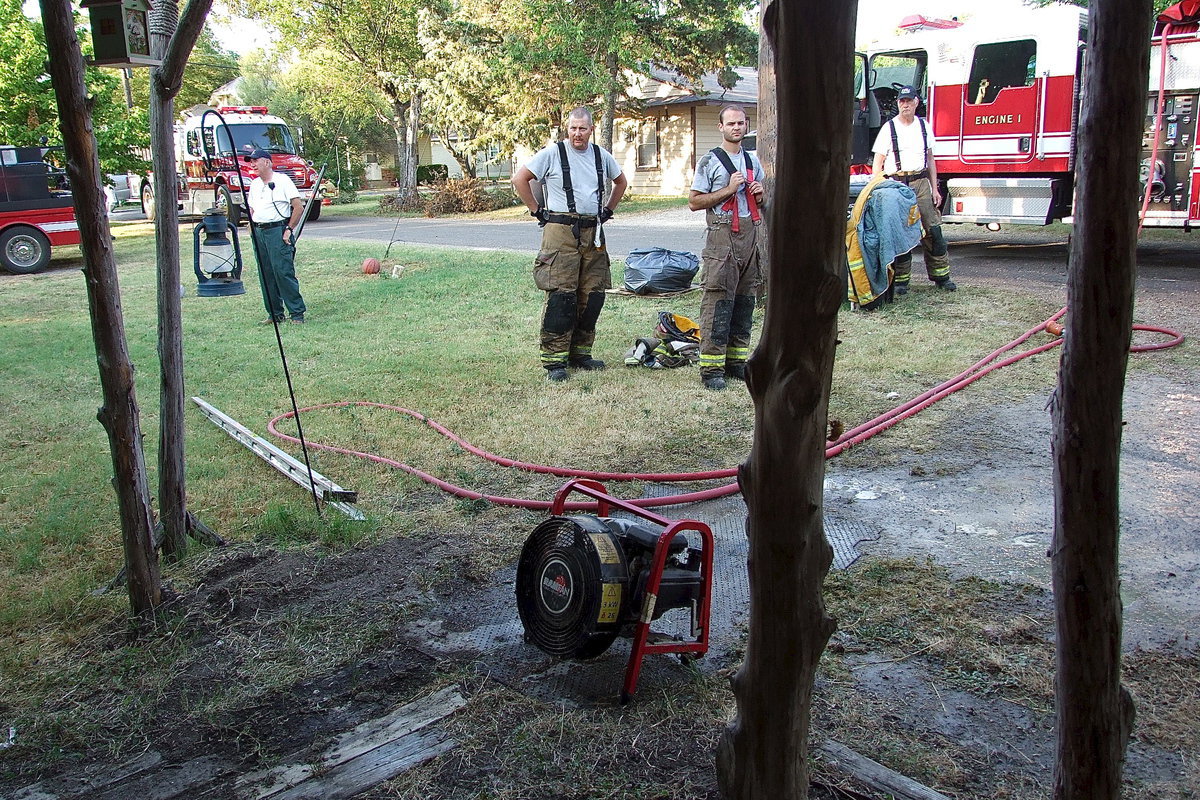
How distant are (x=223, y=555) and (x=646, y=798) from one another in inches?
98.8

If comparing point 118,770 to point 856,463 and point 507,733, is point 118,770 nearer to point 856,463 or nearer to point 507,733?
point 507,733

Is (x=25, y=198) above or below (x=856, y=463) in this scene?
above

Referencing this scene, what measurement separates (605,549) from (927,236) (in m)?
8.03

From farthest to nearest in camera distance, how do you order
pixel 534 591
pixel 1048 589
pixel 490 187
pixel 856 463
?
pixel 490 187, pixel 856 463, pixel 1048 589, pixel 534 591

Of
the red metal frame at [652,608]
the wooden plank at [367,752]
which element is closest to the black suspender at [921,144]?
the red metal frame at [652,608]

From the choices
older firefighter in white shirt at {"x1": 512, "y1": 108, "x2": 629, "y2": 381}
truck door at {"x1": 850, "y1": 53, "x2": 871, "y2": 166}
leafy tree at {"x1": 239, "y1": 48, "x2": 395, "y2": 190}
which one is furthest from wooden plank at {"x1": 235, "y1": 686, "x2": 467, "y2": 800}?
leafy tree at {"x1": 239, "y1": 48, "x2": 395, "y2": 190}

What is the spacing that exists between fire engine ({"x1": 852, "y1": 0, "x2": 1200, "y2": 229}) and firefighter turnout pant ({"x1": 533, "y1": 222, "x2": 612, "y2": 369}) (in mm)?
5944

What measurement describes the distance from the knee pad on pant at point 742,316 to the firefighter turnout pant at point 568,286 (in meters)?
0.99

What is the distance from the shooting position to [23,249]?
1666 centimetres

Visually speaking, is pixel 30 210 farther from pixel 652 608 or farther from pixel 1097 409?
pixel 1097 409

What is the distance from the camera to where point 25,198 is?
16172mm

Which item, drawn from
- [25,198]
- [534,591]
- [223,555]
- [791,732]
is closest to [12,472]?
[223,555]

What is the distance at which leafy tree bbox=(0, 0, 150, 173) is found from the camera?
A: 18484mm

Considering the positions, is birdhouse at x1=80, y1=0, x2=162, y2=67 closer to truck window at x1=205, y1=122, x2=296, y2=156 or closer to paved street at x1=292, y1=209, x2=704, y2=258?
paved street at x1=292, y1=209, x2=704, y2=258
